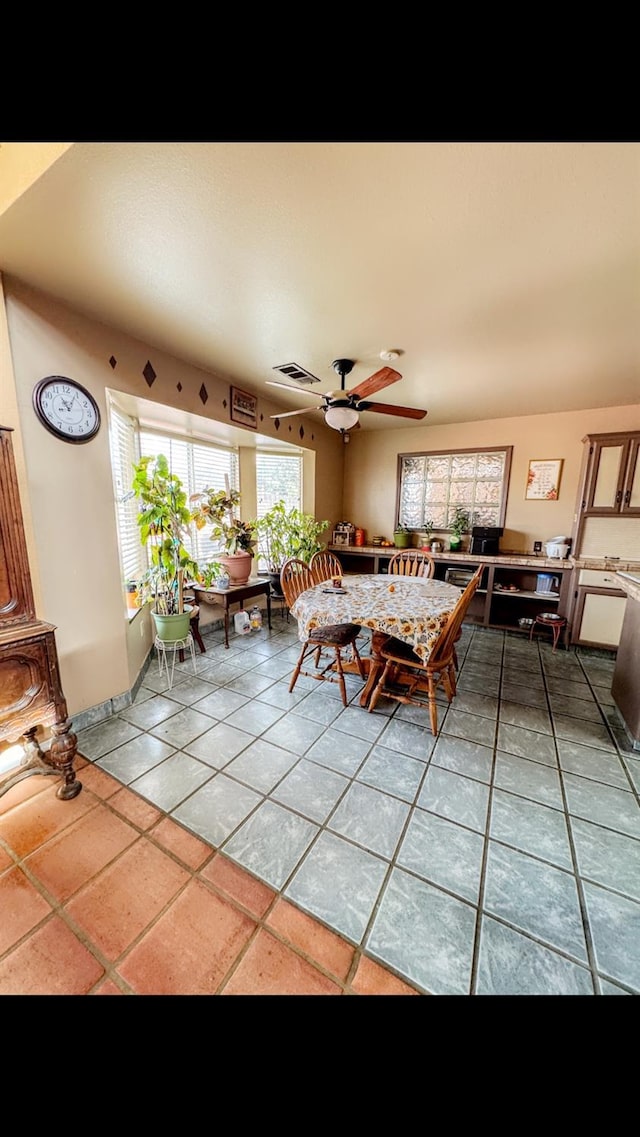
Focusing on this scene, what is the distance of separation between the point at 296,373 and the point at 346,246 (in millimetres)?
1539

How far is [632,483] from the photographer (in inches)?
128

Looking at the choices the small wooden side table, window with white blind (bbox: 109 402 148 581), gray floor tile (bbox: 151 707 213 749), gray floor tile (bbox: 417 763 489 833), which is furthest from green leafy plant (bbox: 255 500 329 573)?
gray floor tile (bbox: 417 763 489 833)

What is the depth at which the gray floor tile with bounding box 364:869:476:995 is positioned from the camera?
1.06m

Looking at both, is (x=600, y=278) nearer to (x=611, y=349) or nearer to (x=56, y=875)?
(x=611, y=349)

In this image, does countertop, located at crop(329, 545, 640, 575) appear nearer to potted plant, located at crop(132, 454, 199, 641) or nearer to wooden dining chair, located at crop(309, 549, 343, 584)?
wooden dining chair, located at crop(309, 549, 343, 584)

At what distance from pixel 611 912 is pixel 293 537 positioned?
3.55 metres

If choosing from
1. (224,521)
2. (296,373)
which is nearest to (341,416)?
(296,373)

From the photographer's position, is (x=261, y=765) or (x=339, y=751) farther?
(x=339, y=751)

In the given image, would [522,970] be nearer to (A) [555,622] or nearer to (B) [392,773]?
(B) [392,773]

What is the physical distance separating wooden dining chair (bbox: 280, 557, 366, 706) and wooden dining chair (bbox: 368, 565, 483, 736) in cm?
25

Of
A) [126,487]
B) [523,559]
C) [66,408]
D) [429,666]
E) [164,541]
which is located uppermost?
[66,408]
